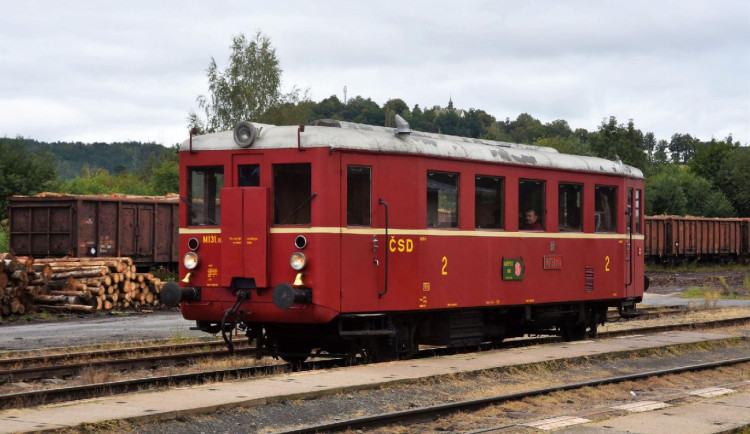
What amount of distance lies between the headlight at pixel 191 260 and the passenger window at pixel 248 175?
109cm

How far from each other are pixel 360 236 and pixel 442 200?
170cm

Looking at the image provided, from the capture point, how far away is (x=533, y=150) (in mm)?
16281

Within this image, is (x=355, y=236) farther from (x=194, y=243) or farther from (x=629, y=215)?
(x=629, y=215)

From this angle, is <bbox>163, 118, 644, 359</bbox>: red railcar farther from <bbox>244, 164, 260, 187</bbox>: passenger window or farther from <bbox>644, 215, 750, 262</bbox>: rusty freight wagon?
<bbox>644, 215, 750, 262</bbox>: rusty freight wagon

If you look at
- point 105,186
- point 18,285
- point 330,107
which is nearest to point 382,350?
point 18,285

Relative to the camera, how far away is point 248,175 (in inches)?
506

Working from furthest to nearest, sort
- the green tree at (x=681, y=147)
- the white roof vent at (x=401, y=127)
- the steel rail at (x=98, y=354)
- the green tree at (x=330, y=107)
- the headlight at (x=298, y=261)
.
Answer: the green tree at (x=681, y=147)
the green tree at (x=330, y=107)
the steel rail at (x=98, y=354)
the white roof vent at (x=401, y=127)
the headlight at (x=298, y=261)

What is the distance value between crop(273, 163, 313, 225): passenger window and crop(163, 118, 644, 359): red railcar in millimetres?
15

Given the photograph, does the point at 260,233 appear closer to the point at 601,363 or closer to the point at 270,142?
the point at 270,142

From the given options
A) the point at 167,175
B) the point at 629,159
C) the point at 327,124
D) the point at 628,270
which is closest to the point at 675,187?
the point at 629,159

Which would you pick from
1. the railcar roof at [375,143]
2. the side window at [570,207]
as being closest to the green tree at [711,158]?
the side window at [570,207]

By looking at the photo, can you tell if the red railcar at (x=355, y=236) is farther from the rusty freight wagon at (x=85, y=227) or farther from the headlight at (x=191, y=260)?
the rusty freight wagon at (x=85, y=227)

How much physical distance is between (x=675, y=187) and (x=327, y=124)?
214 ft

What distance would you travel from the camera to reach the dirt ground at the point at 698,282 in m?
36.7
